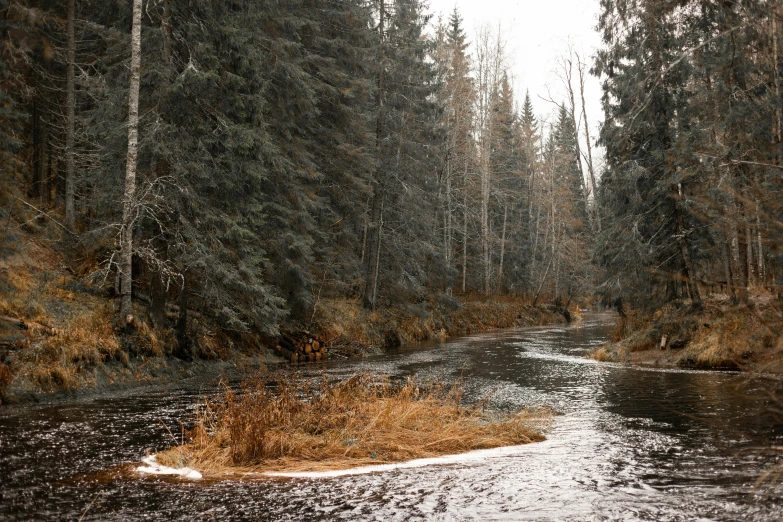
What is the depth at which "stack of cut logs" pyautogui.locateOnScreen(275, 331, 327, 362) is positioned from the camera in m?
20.1

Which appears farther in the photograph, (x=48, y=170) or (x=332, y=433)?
(x=48, y=170)

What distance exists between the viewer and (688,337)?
18172 millimetres

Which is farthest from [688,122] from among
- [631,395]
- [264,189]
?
[264,189]

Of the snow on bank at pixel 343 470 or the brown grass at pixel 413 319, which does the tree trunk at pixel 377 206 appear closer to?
the brown grass at pixel 413 319

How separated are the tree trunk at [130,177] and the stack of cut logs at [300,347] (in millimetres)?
6456

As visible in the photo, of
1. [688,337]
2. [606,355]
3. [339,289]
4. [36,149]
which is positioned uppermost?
[36,149]

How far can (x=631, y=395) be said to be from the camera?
12.0m

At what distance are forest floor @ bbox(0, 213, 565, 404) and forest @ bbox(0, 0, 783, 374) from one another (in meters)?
0.39

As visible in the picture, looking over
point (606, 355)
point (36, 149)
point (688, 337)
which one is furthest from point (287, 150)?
point (688, 337)

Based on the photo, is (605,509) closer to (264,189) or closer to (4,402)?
(4,402)

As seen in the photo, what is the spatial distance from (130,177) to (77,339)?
162 inches

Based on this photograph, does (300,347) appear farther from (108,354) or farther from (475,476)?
(475,476)

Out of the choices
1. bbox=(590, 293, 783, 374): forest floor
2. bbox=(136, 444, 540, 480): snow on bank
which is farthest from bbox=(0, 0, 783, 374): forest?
bbox=(136, 444, 540, 480): snow on bank

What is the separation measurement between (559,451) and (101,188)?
13.7 m
